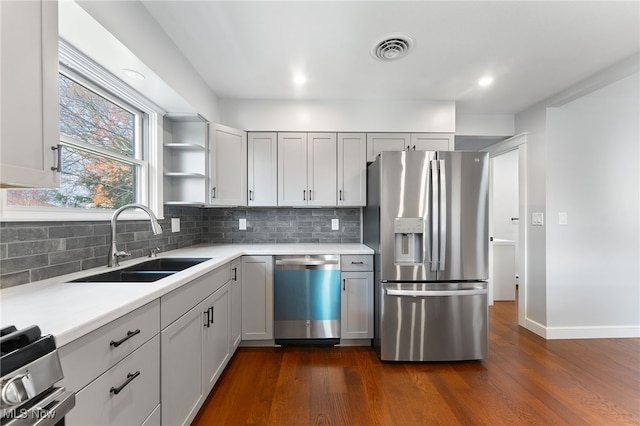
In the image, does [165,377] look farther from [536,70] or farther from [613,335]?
[613,335]

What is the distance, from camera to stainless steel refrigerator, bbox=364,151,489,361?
2.19m

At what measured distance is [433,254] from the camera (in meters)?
2.18

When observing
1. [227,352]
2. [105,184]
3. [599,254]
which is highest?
[105,184]

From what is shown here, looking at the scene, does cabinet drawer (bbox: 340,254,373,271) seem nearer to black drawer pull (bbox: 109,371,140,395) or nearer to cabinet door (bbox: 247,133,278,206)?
cabinet door (bbox: 247,133,278,206)

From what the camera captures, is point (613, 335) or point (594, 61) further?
point (613, 335)

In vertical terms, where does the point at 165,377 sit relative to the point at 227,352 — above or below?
above

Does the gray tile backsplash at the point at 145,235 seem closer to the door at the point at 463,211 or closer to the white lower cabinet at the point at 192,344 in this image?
the white lower cabinet at the point at 192,344

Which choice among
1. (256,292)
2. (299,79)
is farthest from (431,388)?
(299,79)

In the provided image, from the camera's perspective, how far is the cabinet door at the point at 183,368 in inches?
48.2

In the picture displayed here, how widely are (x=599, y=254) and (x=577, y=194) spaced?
2.18 ft

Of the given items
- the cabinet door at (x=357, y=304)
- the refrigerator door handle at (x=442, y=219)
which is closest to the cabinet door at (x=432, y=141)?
the refrigerator door handle at (x=442, y=219)

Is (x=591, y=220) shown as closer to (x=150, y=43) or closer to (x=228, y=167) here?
(x=228, y=167)

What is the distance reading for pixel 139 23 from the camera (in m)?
1.50

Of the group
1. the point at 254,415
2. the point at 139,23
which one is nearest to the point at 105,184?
the point at 139,23
